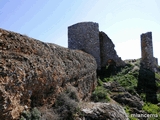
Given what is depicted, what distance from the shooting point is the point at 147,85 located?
50.1 ft

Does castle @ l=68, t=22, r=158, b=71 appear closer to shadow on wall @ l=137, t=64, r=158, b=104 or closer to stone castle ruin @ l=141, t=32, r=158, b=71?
stone castle ruin @ l=141, t=32, r=158, b=71

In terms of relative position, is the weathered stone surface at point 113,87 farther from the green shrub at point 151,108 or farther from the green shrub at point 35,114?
the green shrub at point 35,114

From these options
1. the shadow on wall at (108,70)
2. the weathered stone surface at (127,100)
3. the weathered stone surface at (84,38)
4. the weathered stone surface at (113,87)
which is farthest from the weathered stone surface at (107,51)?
the weathered stone surface at (127,100)

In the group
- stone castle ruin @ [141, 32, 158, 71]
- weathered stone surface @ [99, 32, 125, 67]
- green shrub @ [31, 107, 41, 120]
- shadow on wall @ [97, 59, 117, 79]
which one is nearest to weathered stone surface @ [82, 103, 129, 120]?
green shrub @ [31, 107, 41, 120]

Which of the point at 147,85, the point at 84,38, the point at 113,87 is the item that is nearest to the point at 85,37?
the point at 84,38

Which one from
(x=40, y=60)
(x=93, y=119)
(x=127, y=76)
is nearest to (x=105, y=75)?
(x=127, y=76)

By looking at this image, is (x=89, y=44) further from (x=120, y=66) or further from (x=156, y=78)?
(x=156, y=78)

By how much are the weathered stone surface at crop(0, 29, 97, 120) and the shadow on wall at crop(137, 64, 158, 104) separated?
8581 millimetres

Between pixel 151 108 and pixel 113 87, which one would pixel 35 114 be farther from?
pixel 113 87

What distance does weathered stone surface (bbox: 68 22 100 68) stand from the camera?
55.7 feet

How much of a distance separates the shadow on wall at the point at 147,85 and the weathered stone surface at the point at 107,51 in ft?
9.54

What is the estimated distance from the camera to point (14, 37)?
4590mm

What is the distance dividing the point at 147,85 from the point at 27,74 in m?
13.3

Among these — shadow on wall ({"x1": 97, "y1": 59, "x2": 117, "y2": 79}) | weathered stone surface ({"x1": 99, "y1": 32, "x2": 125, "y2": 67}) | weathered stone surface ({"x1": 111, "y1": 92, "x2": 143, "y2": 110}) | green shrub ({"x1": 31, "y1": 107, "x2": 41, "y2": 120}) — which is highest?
weathered stone surface ({"x1": 99, "y1": 32, "x2": 125, "y2": 67})
